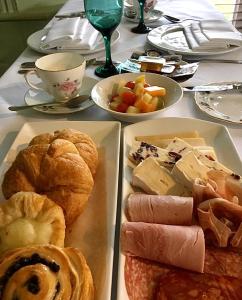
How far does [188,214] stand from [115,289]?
193 mm

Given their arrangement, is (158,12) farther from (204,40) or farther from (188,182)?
(188,182)

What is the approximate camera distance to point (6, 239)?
1.93 ft

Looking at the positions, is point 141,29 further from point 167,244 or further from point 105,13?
point 167,244

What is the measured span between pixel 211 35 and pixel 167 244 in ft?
3.41

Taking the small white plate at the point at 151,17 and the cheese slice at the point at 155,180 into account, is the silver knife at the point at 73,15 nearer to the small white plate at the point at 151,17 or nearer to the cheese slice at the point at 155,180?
the small white plate at the point at 151,17

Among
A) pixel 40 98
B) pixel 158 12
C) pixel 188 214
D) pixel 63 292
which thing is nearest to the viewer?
pixel 63 292

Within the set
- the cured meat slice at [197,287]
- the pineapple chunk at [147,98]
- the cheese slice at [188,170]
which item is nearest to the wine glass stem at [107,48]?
the pineapple chunk at [147,98]

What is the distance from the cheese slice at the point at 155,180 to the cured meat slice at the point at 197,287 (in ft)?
0.58

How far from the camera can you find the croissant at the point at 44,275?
50 cm

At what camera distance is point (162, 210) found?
677 millimetres

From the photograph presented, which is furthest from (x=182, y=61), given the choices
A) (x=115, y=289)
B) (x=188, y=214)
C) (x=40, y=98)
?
(x=115, y=289)

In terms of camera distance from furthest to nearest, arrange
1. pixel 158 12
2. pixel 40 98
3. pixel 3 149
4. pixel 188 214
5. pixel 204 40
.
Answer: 1. pixel 158 12
2. pixel 204 40
3. pixel 40 98
4. pixel 3 149
5. pixel 188 214

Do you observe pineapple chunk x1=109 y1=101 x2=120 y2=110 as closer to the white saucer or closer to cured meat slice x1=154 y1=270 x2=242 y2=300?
the white saucer

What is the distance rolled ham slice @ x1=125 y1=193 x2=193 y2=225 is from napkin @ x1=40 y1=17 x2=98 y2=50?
91 centimetres
